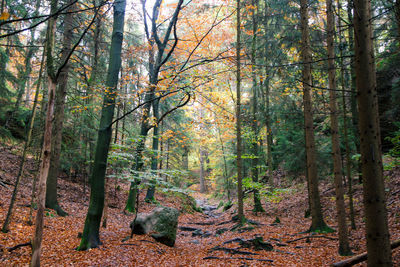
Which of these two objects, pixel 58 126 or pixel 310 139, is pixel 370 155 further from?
pixel 58 126

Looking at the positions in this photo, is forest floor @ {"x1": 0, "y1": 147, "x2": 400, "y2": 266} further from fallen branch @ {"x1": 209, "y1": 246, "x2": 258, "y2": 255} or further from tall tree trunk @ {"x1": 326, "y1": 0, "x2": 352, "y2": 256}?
tall tree trunk @ {"x1": 326, "y1": 0, "x2": 352, "y2": 256}

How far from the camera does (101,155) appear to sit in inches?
257

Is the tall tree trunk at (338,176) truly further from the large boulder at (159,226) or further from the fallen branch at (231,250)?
the large boulder at (159,226)

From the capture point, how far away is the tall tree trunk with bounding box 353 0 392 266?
2984 mm

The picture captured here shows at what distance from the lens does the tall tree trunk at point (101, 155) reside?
6.29 meters

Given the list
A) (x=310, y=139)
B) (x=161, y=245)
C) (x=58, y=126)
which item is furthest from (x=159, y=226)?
(x=310, y=139)

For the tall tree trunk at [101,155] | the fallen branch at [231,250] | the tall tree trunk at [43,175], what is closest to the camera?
the tall tree trunk at [43,175]

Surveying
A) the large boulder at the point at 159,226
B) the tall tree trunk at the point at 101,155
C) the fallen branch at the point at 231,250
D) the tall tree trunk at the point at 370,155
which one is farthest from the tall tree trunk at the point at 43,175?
the tall tree trunk at the point at 370,155

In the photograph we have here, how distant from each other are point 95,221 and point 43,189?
8.24ft

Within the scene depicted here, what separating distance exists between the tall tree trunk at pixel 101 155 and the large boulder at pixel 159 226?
5.49 ft

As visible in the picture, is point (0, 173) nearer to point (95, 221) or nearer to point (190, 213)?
point (95, 221)

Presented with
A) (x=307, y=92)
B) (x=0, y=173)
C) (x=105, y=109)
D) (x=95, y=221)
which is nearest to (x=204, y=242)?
(x=95, y=221)

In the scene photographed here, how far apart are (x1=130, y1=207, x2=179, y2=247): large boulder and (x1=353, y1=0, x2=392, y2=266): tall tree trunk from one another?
20.7 ft

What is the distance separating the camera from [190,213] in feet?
53.6
